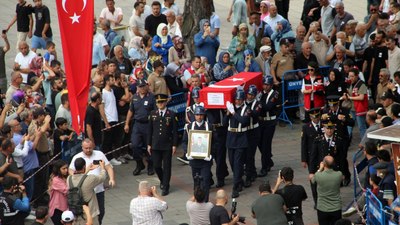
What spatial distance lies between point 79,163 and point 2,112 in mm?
3944

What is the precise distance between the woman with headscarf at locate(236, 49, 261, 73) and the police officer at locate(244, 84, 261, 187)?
2.77 metres

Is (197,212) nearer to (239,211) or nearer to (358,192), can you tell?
(239,211)

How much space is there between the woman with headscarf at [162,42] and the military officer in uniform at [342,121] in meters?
4.89

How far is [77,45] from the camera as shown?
19.1 m

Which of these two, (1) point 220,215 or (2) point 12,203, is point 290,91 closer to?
(1) point 220,215

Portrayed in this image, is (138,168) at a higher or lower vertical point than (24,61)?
lower

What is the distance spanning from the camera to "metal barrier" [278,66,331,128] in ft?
84.5

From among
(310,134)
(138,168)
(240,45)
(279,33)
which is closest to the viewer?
(310,134)

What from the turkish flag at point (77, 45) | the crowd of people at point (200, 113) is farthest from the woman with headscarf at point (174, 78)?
the turkish flag at point (77, 45)

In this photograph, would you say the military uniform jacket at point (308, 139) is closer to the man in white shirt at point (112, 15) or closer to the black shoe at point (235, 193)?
the black shoe at point (235, 193)

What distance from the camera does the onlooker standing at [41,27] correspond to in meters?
29.1

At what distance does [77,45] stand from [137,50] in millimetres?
7249

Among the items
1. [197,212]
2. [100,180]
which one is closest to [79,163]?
[100,180]

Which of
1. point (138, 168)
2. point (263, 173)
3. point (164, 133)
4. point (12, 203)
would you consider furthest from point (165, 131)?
point (12, 203)
